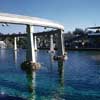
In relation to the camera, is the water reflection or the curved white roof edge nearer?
the water reflection

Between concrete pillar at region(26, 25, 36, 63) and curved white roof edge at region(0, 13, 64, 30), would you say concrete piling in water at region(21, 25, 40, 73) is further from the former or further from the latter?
curved white roof edge at region(0, 13, 64, 30)

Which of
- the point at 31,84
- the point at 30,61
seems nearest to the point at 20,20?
the point at 30,61

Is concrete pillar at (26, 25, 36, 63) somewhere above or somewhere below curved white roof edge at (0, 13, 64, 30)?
below

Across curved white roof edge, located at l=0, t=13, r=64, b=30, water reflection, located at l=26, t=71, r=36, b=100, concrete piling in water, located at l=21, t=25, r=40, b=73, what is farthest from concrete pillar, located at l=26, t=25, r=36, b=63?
water reflection, located at l=26, t=71, r=36, b=100

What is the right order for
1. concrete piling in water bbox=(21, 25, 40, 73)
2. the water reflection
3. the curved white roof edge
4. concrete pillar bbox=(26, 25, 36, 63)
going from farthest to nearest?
concrete pillar bbox=(26, 25, 36, 63), concrete piling in water bbox=(21, 25, 40, 73), the curved white roof edge, the water reflection

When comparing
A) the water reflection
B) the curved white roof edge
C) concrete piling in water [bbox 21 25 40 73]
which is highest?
the curved white roof edge

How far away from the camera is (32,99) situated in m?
28.7

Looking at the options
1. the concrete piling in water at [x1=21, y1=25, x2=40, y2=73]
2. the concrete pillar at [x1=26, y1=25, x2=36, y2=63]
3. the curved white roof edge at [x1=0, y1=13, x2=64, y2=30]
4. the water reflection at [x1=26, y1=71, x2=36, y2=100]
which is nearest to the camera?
the water reflection at [x1=26, y1=71, x2=36, y2=100]

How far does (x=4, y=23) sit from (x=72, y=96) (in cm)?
2829

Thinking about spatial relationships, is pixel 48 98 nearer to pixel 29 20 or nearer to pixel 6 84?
pixel 6 84

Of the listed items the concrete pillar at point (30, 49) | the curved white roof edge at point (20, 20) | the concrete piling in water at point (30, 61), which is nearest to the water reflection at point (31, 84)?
the concrete piling in water at point (30, 61)

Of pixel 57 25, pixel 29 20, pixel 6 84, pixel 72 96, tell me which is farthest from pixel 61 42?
pixel 72 96

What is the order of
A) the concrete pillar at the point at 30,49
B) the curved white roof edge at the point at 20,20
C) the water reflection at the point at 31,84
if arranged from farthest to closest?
the concrete pillar at the point at 30,49 → the curved white roof edge at the point at 20,20 → the water reflection at the point at 31,84

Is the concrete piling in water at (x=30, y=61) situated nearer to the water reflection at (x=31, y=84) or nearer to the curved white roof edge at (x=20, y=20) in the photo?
the curved white roof edge at (x=20, y=20)
